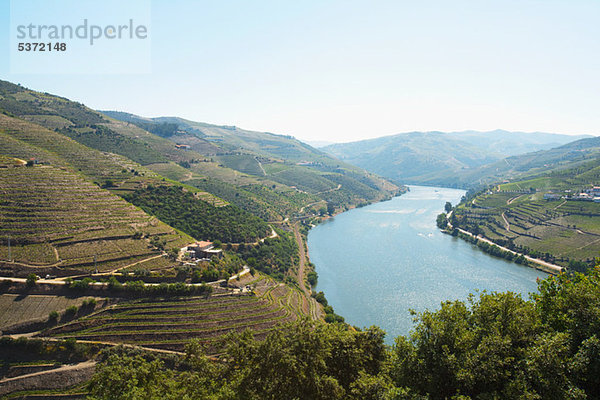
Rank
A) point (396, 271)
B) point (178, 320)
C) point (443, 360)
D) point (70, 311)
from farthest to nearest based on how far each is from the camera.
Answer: point (396, 271) → point (178, 320) → point (70, 311) → point (443, 360)

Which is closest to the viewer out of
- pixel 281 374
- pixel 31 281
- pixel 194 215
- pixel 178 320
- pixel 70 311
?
pixel 281 374

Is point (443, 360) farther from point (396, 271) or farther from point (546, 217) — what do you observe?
point (546, 217)

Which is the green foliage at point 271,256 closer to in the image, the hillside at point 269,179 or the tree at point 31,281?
the tree at point 31,281

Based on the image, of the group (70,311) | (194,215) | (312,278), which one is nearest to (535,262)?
(312,278)

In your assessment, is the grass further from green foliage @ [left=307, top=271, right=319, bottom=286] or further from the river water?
green foliage @ [left=307, top=271, right=319, bottom=286]

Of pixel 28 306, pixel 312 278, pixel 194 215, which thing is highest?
pixel 194 215

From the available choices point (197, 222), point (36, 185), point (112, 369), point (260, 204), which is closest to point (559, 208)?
point (260, 204)

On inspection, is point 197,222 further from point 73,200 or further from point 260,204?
point 260,204
